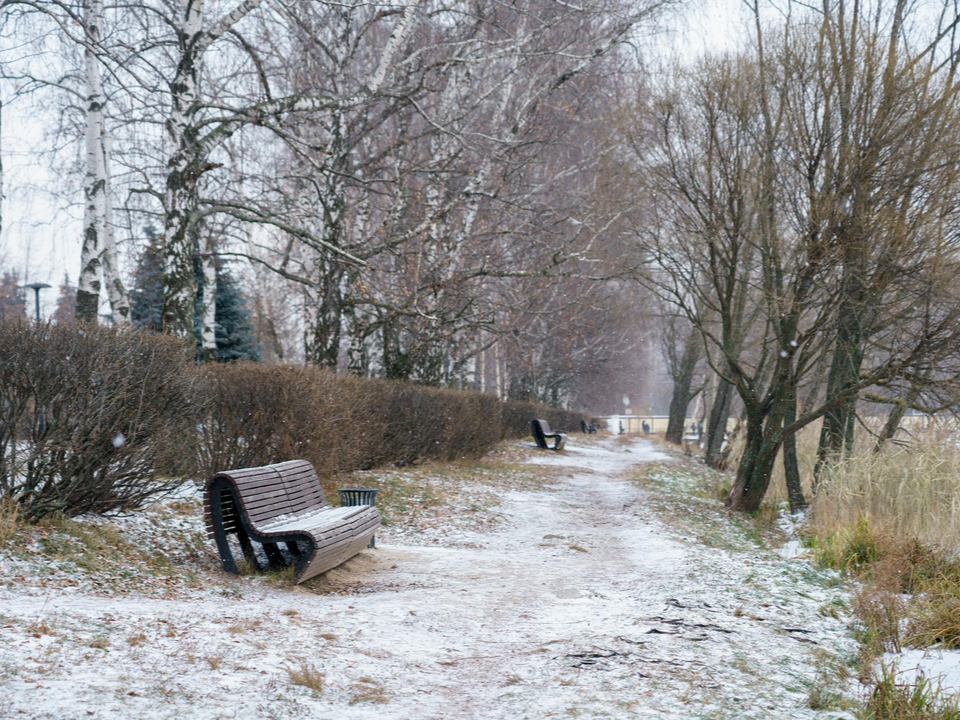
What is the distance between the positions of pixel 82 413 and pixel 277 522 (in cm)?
170

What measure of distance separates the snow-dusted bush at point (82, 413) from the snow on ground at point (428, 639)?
0.71 meters

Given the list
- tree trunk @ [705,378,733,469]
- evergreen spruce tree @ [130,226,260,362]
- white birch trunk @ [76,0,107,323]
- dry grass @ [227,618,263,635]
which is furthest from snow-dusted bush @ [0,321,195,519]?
tree trunk @ [705,378,733,469]

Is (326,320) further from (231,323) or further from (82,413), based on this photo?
(231,323)

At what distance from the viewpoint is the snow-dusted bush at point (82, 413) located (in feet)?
20.7

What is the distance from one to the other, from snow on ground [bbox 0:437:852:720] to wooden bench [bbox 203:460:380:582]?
0.26 m

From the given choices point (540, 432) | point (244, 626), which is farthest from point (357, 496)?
point (540, 432)

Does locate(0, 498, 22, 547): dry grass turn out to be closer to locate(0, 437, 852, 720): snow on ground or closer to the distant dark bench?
locate(0, 437, 852, 720): snow on ground

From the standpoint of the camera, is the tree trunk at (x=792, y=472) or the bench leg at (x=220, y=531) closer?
the bench leg at (x=220, y=531)

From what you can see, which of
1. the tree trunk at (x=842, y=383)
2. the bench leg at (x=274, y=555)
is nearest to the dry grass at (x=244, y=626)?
Answer: the bench leg at (x=274, y=555)

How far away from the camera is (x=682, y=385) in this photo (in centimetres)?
3459

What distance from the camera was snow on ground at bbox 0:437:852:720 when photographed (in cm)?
415

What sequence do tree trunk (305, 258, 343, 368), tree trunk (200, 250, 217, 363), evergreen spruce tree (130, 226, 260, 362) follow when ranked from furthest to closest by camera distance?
evergreen spruce tree (130, 226, 260, 362) < tree trunk (200, 250, 217, 363) < tree trunk (305, 258, 343, 368)

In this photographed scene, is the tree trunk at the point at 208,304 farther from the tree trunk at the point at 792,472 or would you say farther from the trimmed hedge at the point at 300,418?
the tree trunk at the point at 792,472

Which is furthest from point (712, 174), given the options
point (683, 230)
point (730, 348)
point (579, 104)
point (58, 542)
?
point (58, 542)
